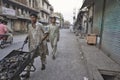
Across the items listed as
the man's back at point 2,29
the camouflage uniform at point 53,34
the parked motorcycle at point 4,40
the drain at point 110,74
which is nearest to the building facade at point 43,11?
the parked motorcycle at point 4,40

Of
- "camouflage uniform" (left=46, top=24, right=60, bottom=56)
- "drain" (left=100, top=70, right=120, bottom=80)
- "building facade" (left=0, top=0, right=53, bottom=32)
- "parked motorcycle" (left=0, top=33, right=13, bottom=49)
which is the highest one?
"building facade" (left=0, top=0, right=53, bottom=32)

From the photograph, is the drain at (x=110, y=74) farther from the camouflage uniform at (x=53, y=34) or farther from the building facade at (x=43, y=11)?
the building facade at (x=43, y=11)

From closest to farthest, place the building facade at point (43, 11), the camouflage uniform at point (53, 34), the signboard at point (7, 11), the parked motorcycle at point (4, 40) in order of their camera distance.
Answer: the camouflage uniform at point (53, 34) → the parked motorcycle at point (4, 40) → the signboard at point (7, 11) → the building facade at point (43, 11)

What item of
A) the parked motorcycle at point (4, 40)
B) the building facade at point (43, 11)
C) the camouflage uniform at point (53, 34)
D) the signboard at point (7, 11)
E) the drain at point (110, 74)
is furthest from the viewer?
the building facade at point (43, 11)

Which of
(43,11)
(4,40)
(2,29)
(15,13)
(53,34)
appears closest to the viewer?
(53,34)

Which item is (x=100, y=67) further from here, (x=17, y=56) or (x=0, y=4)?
(x=0, y=4)

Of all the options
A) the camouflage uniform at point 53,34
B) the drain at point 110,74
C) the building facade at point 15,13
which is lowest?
the drain at point 110,74

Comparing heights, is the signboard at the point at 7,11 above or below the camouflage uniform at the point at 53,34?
above

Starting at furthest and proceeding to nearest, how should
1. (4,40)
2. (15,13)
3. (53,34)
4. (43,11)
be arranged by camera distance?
1. (43,11)
2. (15,13)
3. (4,40)
4. (53,34)

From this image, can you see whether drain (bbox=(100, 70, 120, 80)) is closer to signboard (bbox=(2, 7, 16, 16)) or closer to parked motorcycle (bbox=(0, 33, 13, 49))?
parked motorcycle (bbox=(0, 33, 13, 49))

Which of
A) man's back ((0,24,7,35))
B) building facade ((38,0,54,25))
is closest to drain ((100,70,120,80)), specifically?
man's back ((0,24,7,35))

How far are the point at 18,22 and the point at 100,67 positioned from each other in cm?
2525

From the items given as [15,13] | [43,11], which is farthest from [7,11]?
[43,11]

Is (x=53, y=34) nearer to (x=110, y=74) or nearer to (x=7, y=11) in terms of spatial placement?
(x=110, y=74)
